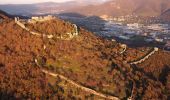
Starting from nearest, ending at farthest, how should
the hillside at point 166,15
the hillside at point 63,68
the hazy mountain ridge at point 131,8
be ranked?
1. the hillside at point 63,68
2. the hillside at point 166,15
3. the hazy mountain ridge at point 131,8

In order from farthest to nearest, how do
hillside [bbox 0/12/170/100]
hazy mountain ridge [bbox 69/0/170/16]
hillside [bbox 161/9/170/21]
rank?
hazy mountain ridge [bbox 69/0/170/16] < hillside [bbox 161/9/170/21] < hillside [bbox 0/12/170/100]

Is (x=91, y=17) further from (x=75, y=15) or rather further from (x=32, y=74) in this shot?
(x=32, y=74)

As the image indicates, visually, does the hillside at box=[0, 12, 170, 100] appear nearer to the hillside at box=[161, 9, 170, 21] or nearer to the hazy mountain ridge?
the hillside at box=[161, 9, 170, 21]

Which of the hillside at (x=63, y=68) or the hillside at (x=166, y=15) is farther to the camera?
the hillside at (x=166, y=15)

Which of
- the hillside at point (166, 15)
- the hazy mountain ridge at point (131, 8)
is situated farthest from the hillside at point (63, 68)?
the hazy mountain ridge at point (131, 8)

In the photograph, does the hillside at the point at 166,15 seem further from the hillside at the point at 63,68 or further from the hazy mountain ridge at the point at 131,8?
the hillside at the point at 63,68

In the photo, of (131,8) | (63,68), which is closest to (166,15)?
(131,8)

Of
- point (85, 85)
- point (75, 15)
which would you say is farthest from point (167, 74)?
point (75, 15)

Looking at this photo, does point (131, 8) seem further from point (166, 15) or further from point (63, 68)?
point (63, 68)

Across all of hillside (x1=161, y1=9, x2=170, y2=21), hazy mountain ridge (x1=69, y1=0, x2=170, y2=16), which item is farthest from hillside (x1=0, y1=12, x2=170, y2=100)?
hazy mountain ridge (x1=69, y1=0, x2=170, y2=16)
